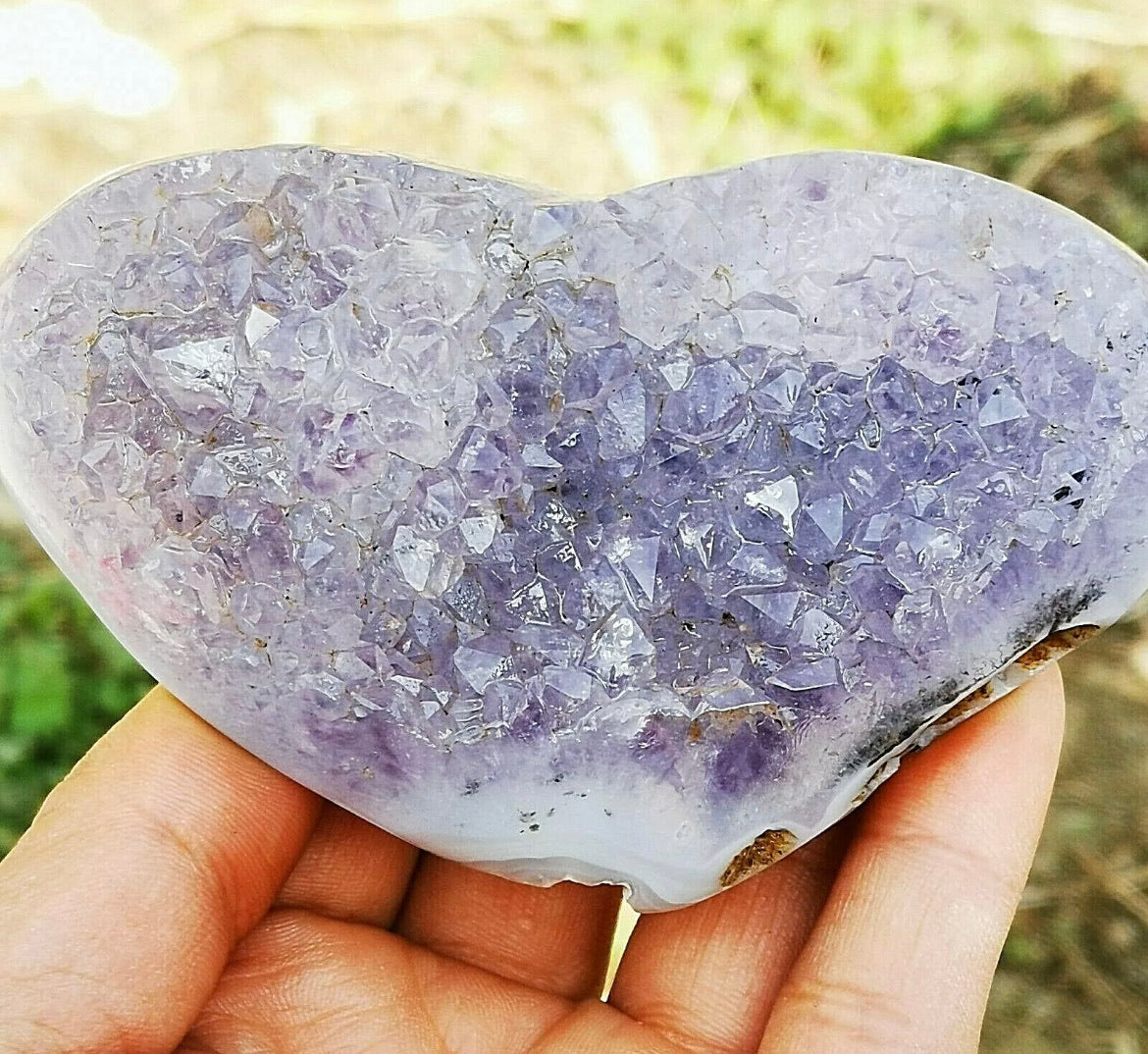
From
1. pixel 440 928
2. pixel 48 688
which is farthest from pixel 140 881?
pixel 48 688

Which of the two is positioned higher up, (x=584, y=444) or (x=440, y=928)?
(x=584, y=444)

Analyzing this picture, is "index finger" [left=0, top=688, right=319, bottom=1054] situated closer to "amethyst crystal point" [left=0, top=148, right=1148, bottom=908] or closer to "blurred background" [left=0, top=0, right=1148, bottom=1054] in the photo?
"amethyst crystal point" [left=0, top=148, right=1148, bottom=908]

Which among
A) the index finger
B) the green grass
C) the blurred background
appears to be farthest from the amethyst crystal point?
the blurred background

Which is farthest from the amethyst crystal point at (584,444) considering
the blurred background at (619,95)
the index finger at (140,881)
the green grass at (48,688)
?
the blurred background at (619,95)

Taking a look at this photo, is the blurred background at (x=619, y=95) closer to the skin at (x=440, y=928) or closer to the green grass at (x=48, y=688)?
the green grass at (x=48, y=688)

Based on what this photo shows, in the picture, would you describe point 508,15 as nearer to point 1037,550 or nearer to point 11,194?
point 11,194

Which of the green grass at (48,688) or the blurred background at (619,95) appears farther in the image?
the blurred background at (619,95)

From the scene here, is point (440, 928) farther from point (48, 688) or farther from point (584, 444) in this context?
point (48, 688)
